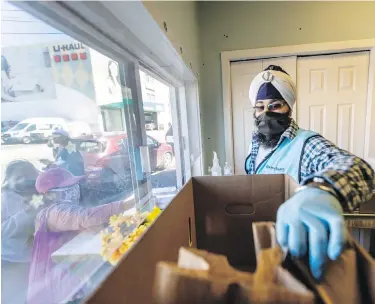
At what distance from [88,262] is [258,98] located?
2.85 ft

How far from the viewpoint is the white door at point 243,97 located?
1988mm

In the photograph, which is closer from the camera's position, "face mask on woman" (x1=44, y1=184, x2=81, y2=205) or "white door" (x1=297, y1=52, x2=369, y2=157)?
"face mask on woman" (x1=44, y1=184, x2=81, y2=205)

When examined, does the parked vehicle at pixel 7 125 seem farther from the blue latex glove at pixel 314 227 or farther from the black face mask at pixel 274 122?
the black face mask at pixel 274 122

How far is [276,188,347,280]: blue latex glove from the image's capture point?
269 mm

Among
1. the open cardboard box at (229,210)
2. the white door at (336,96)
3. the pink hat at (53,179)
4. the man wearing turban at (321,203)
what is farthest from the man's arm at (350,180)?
the white door at (336,96)

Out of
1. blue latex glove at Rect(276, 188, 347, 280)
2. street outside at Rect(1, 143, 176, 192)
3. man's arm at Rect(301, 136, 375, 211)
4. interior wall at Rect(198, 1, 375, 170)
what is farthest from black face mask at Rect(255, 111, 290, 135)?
interior wall at Rect(198, 1, 375, 170)

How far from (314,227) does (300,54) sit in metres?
2.04

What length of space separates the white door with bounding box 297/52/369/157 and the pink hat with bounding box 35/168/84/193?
1.99 meters

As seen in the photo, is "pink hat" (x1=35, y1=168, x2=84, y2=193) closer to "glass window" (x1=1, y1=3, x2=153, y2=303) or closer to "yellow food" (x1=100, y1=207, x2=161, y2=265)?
"glass window" (x1=1, y1=3, x2=153, y2=303)

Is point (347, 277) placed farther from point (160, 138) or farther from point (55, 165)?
point (160, 138)

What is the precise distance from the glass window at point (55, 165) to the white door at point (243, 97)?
1463 millimetres

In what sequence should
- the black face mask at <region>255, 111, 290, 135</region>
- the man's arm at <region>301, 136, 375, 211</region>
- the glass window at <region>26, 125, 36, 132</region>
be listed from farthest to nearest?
the black face mask at <region>255, 111, 290, 135</region> < the glass window at <region>26, 125, 36, 132</region> < the man's arm at <region>301, 136, 375, 211</region>

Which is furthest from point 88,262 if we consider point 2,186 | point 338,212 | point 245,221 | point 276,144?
point 276,144

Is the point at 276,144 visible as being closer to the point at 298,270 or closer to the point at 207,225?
the point at 207,225
